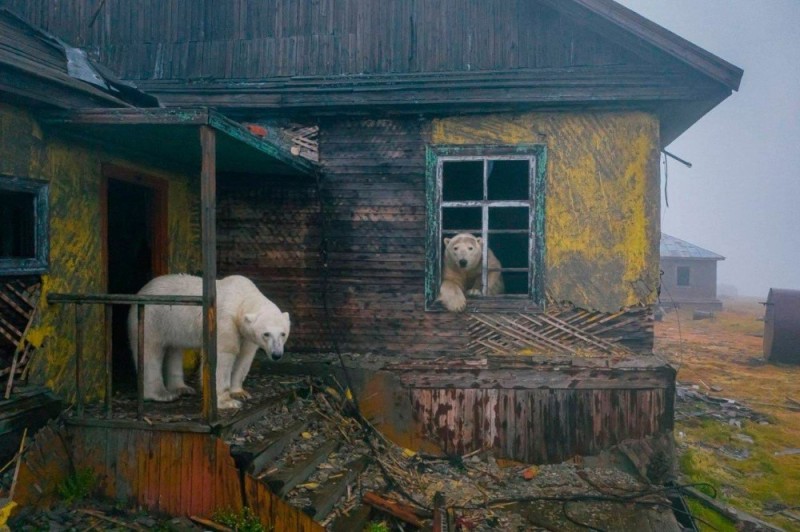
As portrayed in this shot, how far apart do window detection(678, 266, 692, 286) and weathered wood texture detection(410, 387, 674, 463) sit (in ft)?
80.2

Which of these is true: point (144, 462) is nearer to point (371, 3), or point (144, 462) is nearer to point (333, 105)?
point (333, 105)

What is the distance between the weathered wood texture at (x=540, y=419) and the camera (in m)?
6.19

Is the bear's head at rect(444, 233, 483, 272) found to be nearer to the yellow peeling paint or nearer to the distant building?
the yellow peeling paint

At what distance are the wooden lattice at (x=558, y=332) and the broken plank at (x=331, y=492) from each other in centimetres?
211

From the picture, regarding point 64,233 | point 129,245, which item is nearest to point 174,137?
point 64,233

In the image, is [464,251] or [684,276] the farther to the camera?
[684,276]

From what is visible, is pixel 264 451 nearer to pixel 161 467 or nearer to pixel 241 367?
pixel 161 467

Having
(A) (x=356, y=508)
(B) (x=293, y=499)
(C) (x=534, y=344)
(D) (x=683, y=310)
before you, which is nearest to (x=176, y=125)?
(B) (x=293, y=499)

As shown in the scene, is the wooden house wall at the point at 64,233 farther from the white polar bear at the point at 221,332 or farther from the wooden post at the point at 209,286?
the wooden post at the point at 209,286

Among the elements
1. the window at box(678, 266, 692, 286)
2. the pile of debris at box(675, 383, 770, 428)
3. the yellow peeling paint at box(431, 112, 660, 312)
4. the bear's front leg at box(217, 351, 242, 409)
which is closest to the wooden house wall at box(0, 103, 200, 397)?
the bear's front leg at box(217, 351, 242, 409)

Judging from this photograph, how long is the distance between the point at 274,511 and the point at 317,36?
18.6 feet

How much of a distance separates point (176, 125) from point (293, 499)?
309 cm

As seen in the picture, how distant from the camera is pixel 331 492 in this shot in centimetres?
443

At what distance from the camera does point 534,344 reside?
632 cm
